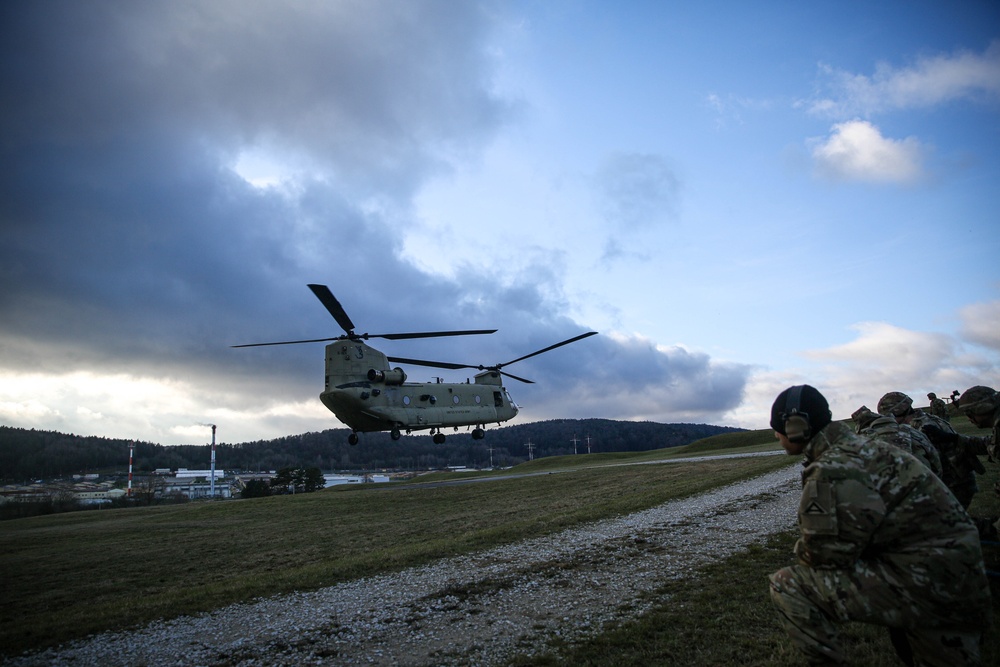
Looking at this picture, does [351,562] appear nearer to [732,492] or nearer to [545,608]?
[545,608]

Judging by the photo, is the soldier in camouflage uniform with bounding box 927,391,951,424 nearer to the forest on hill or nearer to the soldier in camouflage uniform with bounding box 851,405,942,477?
the soldier in camouflage uniform with bounding box 851,405,942,477

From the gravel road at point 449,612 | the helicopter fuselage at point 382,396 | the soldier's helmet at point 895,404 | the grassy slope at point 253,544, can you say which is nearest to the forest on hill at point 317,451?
the grassy slope at point 253,544

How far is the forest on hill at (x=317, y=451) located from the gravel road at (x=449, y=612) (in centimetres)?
9850

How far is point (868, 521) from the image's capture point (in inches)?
165

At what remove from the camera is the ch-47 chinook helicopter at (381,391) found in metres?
28.0

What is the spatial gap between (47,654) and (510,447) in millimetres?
182786

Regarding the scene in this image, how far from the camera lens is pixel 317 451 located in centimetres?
16138

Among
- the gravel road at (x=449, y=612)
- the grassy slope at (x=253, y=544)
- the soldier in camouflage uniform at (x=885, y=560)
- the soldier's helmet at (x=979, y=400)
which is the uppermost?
the soldier's helmet at (x=979, y=400)

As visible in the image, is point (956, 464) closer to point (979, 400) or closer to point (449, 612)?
point (979, 400)

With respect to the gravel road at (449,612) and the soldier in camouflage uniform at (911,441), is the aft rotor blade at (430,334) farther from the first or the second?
the soldier in camouflage uniform at (911,441)

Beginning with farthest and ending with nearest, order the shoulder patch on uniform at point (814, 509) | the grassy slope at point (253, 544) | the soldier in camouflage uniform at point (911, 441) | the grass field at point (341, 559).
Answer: the grassy slope at point (253, 544) → the grass field at point (341, 559) → the soldier in camouflage uniform at point (911, 441) → the shoulder patch on uniform at point (814, 509)

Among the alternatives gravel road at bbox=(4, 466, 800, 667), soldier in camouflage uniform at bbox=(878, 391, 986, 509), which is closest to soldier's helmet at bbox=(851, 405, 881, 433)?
soldier in camouflage uniform at bbox=(878, 391, 986, 509)

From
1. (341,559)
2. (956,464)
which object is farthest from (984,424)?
(341,559)

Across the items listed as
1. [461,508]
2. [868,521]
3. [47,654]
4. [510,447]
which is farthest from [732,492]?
[510,447]
